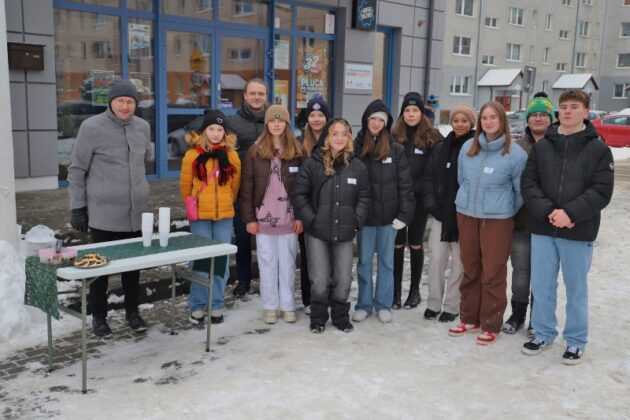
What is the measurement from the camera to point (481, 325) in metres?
4.59

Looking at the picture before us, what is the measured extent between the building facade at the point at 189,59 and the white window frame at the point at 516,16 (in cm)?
2905

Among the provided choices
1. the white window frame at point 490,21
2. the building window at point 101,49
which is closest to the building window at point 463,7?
the white window frame at point 490,21

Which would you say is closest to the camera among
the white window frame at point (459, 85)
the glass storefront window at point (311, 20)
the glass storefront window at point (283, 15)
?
the glass storefront window at point (283, 15)

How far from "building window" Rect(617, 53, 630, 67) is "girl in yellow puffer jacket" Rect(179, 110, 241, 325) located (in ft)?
164

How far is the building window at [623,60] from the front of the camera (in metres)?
46.8

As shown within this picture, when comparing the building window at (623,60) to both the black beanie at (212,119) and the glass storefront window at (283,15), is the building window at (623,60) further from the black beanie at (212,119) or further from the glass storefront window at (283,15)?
the black beanie at (212,119)

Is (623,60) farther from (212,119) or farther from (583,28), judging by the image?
(212,119)

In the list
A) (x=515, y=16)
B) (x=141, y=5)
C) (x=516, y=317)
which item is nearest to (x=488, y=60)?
(x=515, y=16)

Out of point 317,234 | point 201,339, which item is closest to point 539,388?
point 317,234

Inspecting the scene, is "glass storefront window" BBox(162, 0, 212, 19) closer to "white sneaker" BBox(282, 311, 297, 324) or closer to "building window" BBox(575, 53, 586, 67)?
"white sneaker" BBox(282, 311, 297, 324)

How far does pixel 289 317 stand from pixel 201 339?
0.73m

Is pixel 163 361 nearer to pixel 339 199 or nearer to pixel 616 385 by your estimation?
pixel 339 199

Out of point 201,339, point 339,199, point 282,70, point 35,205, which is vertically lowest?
point 201,339

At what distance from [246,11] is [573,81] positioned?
37350mm
